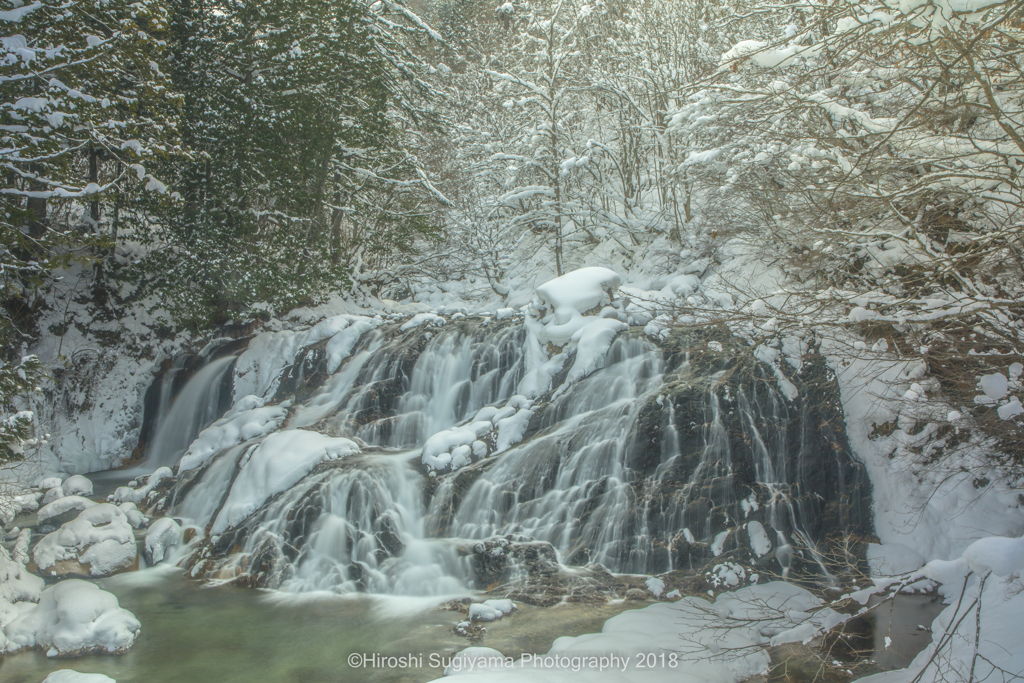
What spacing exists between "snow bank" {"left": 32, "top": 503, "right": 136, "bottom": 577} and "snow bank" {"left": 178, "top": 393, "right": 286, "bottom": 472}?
1.75 metres

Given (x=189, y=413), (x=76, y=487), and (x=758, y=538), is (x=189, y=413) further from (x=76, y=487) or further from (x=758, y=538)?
(x=758, y=538)

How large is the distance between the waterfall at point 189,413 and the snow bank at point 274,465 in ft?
13.6

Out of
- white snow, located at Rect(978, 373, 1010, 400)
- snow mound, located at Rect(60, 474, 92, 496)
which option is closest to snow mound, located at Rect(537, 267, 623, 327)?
white snow, located at Rect(978, 373, 1010, 400)

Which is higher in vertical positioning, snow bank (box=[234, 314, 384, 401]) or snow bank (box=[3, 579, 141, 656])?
snow bank (box=[234, 314, 384, 401])

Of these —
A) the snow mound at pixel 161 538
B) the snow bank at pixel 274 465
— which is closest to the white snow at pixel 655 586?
the snow bank at pixel 274 465

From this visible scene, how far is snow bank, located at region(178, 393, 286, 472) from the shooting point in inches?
376

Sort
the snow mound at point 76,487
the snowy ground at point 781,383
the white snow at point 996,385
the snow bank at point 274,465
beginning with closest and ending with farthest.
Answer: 1. the white snow at point 996,385
2. the snowy ground at point 781,383
3. the snow bank at point 274,465
4. the snow mound at point 76,487

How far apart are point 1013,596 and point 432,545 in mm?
5137

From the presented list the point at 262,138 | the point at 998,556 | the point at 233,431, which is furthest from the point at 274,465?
the point at 262,138

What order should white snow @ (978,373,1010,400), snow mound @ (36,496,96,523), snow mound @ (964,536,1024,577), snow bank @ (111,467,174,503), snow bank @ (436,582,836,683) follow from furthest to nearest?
snow bank @ (111,467,174,503), snow mound @ (36,496,96,523), snow bank @ (436,582,836,683), white snow @ (978,373,1010,400), snow mound @ (964,536,1024,577)

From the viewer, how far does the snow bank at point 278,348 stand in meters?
12.1

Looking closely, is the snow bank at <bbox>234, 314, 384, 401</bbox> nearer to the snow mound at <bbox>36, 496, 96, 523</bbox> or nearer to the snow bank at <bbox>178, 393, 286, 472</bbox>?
the snow bank at <bbox>178, 393, 286, 472</bbox>

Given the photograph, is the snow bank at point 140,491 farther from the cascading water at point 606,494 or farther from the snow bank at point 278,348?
the snow bank at point 278,348

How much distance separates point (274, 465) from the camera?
7957mm
